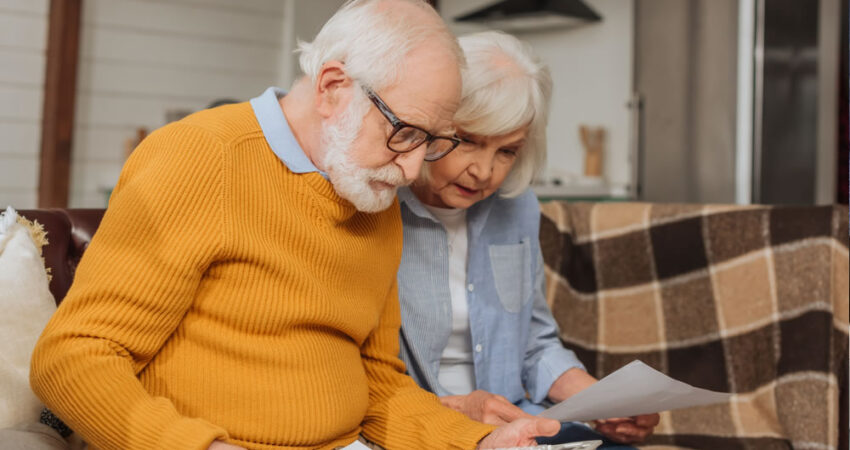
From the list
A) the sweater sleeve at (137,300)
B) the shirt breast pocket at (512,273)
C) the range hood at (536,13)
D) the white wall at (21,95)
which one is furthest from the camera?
the range hood at (536,13)

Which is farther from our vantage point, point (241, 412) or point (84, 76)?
point (84, 76)

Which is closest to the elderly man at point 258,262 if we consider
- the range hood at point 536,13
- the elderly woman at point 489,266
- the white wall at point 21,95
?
the elderly woman at point 489,266

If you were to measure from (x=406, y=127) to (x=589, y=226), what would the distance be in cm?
119

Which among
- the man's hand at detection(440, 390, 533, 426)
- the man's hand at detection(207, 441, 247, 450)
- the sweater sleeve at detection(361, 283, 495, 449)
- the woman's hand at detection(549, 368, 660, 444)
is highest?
the man's hand at detection(207, 441, 247, 450)

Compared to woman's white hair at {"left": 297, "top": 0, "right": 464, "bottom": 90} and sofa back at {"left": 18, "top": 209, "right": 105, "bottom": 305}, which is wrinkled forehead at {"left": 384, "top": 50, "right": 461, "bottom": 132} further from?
sofa back at {"left": 18, "top": 209, "right": 105, "bottom": 305}

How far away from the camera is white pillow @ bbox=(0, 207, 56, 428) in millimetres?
1233

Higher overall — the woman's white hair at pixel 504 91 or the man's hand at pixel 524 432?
the woman's white hair at pixel 504 91

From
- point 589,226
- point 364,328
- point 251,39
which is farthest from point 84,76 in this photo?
point 364,328

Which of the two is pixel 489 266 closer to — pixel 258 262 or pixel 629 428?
pixel 629 428

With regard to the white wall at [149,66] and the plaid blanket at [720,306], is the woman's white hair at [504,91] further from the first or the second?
the white wall at [149,66]

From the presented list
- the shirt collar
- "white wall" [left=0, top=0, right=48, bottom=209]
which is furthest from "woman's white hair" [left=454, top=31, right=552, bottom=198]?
"white wall" [left=0, top=0, right=48, bottom=209]

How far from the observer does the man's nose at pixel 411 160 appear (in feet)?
4.06

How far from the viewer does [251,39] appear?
4574 millimetres

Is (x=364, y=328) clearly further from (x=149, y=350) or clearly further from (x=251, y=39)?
(x=251, y=39)
